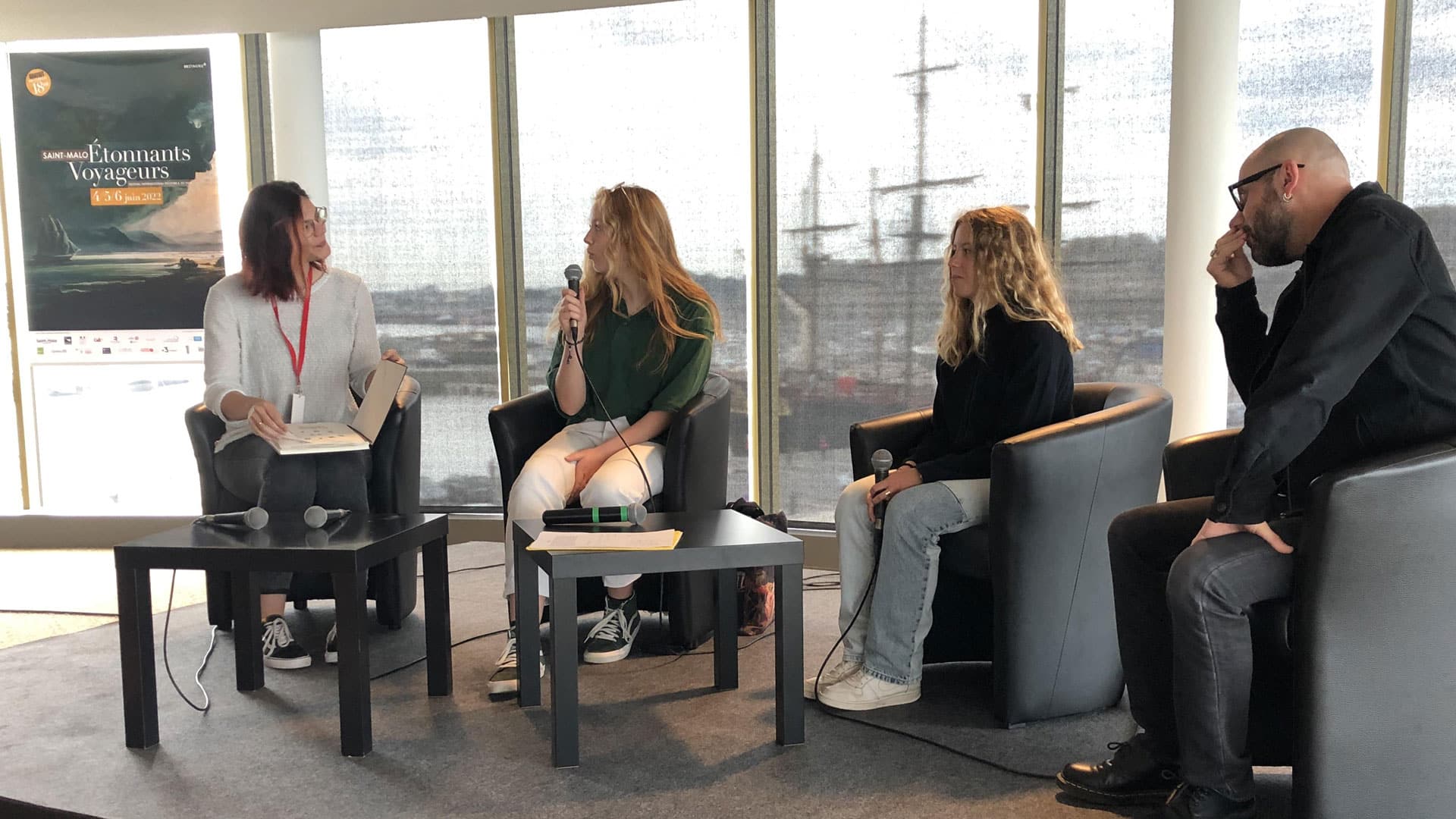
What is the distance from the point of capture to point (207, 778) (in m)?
2.52

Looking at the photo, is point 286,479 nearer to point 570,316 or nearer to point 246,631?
point 246,631

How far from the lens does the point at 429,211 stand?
5.24 m

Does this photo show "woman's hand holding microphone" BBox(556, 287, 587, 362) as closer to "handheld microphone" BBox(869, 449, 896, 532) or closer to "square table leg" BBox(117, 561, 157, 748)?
"handheld microphone" BBox(869, 449, 896, 532)

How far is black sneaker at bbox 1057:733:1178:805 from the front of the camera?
2305 millimetres

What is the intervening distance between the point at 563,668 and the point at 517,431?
4.25 ft

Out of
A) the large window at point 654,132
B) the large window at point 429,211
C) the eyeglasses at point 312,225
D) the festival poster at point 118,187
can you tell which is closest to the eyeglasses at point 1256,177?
the eyeglasses at point 312,225

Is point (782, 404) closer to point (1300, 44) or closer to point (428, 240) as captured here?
point (428, 240)

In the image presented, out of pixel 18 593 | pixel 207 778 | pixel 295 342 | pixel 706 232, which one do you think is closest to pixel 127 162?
pixel 18 593

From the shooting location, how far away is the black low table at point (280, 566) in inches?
102

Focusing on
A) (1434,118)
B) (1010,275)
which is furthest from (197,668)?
(1434,118)

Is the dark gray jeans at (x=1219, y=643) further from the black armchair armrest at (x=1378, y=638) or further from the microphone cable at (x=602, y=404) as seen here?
the microphone cable at (x=602, y=404)

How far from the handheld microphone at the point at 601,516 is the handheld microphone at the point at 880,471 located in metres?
0.59

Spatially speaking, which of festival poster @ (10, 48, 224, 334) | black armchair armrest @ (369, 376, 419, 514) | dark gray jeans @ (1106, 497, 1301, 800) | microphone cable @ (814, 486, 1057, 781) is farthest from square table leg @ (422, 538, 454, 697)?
festival poster @ (10, 48, 224, 334)

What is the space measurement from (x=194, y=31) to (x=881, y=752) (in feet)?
13.9
